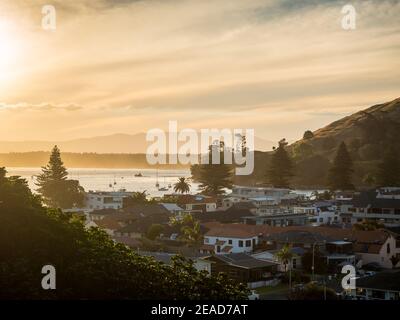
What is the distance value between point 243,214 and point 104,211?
50.7 ft

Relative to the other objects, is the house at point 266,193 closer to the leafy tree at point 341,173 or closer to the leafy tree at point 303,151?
the leafy tree at point 341,173

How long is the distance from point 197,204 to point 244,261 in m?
33.7

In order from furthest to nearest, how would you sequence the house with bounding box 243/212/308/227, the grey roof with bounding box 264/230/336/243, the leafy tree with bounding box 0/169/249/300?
the house with bounding box 243/212/308/227 → the grey roof with bounding box 264/230/336/243 → the leafy tree with bounding box 0/169/249/300

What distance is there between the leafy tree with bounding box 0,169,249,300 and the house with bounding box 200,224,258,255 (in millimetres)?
22758

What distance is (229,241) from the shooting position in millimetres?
39531

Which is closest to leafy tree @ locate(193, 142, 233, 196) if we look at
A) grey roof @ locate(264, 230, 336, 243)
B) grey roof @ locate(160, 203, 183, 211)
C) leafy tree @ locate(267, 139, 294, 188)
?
leafy tree @ locate(267, 139, 294, 188)

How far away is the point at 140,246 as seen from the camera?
3731cm

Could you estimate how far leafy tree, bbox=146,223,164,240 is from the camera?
4316cm

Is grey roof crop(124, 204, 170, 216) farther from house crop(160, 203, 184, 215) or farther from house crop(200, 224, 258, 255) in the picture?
house crop(200, 224, 258, 255)

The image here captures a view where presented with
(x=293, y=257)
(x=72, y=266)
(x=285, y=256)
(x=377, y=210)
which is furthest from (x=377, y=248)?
(x=72, y=266)

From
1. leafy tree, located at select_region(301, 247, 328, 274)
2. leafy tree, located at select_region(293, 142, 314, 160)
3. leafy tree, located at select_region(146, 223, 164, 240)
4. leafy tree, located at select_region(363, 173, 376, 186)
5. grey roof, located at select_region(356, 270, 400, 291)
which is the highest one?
leafy tree, located at select_region(293, 142, 314, 160)

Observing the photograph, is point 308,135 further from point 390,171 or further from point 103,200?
point 103,200
